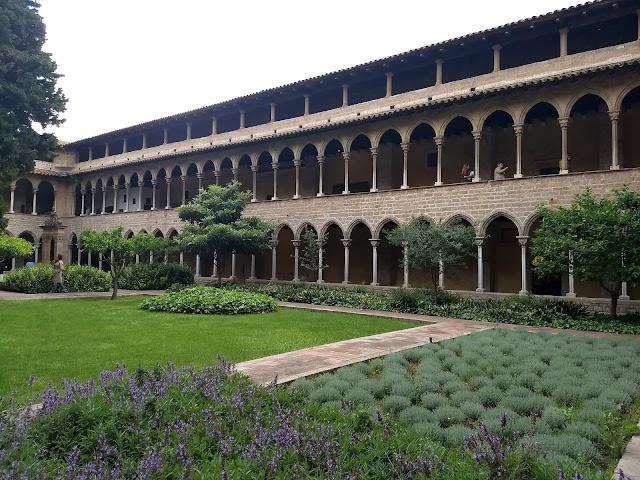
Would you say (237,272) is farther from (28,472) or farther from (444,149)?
(28,472)

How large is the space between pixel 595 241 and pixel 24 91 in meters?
23.8

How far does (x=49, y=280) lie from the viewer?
23.7 meters

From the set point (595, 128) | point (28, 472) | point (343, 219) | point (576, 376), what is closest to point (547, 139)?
point (595, 128)

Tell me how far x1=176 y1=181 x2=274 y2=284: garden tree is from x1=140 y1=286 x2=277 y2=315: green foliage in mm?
5523

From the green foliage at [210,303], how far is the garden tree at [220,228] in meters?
5.52

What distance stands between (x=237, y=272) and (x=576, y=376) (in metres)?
27.5

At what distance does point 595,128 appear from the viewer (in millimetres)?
20688

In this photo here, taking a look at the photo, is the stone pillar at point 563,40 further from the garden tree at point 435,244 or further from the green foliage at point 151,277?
the green foliage at point 151,277

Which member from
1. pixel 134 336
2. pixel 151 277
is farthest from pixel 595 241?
pixel 151 277

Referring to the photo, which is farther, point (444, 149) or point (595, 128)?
point (444, 149)

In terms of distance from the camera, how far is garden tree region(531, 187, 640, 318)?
1366cm

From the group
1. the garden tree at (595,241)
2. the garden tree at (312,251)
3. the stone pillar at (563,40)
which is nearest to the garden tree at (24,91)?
the garden tree at (312,251)

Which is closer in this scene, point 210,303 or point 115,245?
point 210,303

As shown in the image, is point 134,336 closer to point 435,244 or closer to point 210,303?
point 210,303
